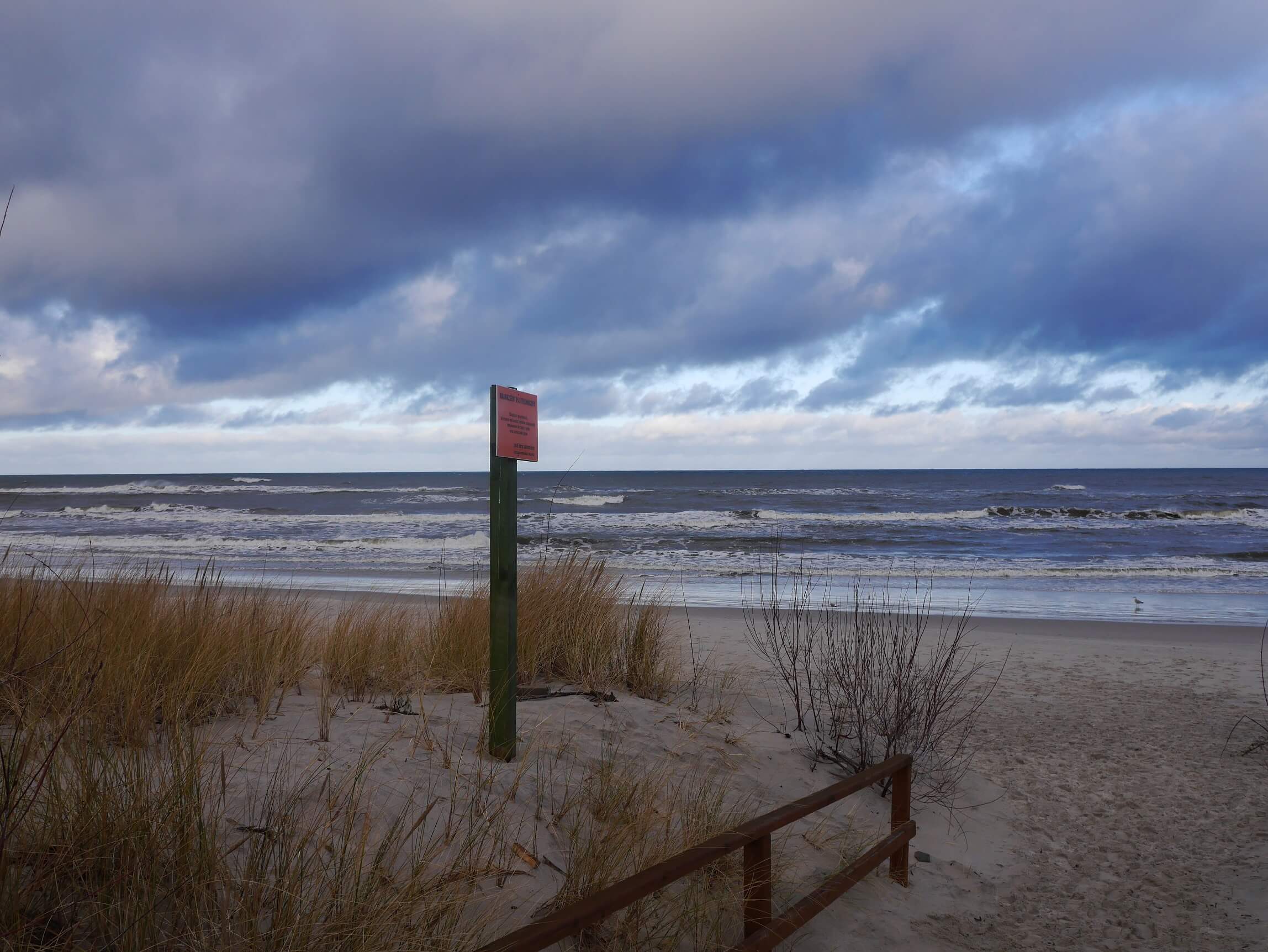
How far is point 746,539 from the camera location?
2698 cm

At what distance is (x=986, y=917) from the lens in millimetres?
3789

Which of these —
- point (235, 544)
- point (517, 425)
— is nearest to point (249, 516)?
point (235, 544)

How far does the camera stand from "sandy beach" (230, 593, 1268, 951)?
142 inches

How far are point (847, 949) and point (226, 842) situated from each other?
8.00ft

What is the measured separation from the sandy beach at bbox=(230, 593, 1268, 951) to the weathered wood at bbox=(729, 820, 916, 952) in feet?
0.69

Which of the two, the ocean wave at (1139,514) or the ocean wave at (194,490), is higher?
the ocean wave at (194,490)

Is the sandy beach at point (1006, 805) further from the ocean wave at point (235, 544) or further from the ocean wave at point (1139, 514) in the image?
the ocean wave at point (1139, 514)

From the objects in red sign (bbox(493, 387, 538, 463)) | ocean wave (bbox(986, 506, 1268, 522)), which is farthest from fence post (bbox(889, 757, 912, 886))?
ocean wave (bbox(986, 506, 1268, 522))

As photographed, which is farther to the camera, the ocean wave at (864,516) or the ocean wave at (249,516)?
the ocean wave at (249,516)

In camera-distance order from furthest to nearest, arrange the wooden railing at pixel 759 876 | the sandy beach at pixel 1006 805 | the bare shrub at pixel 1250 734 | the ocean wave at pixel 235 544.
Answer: the ocean wave at pixel 235 544
the bare shrub at pixel 1250 734
the sandy beach at pixel 1006 805
the wooden railing at pixel 759 876

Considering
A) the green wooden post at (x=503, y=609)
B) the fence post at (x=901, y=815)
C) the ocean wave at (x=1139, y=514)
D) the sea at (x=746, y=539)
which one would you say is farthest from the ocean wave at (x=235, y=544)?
the ocean wave at (x=1139, y=514)

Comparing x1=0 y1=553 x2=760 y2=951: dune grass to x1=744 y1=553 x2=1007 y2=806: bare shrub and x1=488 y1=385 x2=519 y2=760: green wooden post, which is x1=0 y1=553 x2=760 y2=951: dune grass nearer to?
x1=488 y1=385 x2=519 y2=760: green wooden post

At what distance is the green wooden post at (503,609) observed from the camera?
13.2 ft

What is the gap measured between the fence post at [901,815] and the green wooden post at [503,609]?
6.35 ft
